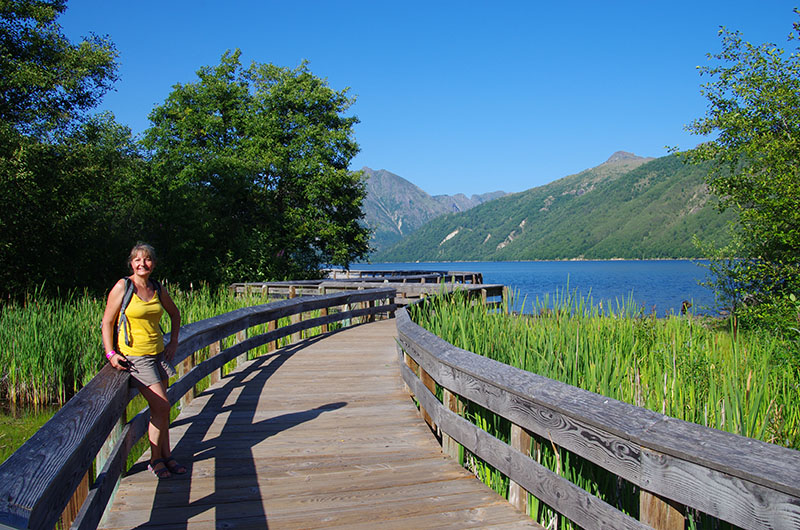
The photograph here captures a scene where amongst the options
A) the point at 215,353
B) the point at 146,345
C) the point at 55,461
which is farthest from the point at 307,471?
the point at 215,353

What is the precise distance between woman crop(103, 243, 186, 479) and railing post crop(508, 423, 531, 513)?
2.30m

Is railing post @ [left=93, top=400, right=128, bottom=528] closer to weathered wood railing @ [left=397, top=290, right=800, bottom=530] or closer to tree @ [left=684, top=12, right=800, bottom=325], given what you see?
weathered wood railing @ [left=397, top=290, right=800, bottom=530]

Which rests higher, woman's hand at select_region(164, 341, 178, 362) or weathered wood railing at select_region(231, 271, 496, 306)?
woman's hand at select_region(164, 341, 178, 362)

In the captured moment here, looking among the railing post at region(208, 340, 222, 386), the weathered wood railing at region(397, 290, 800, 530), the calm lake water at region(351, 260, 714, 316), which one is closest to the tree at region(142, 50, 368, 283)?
the calm lake water at region(351, 260, 714, 316)

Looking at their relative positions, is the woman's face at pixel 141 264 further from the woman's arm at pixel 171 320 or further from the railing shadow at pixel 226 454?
the railing shadow at pixel 226 454

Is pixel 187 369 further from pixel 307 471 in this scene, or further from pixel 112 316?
pixel 307 471

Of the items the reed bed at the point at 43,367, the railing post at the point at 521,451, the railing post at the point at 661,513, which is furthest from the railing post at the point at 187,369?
the railing post at the point at 661,513

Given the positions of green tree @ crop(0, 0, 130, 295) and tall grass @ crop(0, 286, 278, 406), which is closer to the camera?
tall grass @ crop(0, 286, 278, 406)

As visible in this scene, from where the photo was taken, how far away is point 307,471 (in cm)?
408

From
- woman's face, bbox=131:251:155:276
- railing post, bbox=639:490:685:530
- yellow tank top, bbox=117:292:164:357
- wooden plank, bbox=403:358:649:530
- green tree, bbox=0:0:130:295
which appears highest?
green tree, bbox=0:0:130:295

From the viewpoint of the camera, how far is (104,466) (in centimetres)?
317

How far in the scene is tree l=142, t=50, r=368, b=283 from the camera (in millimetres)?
26219

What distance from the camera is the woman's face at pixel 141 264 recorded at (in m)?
3.91

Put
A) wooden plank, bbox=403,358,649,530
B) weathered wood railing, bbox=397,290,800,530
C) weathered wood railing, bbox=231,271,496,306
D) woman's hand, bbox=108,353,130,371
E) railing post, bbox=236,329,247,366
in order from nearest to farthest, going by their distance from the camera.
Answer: weathered wood railing, bbox=397,290,800,530
wooden plank, bbox=403,358,649,530
woman's hand, bbox=108,353,130,371
railing post, bbox=236,329,247,366
weathered wood railing, bbox=231,271,496,306
